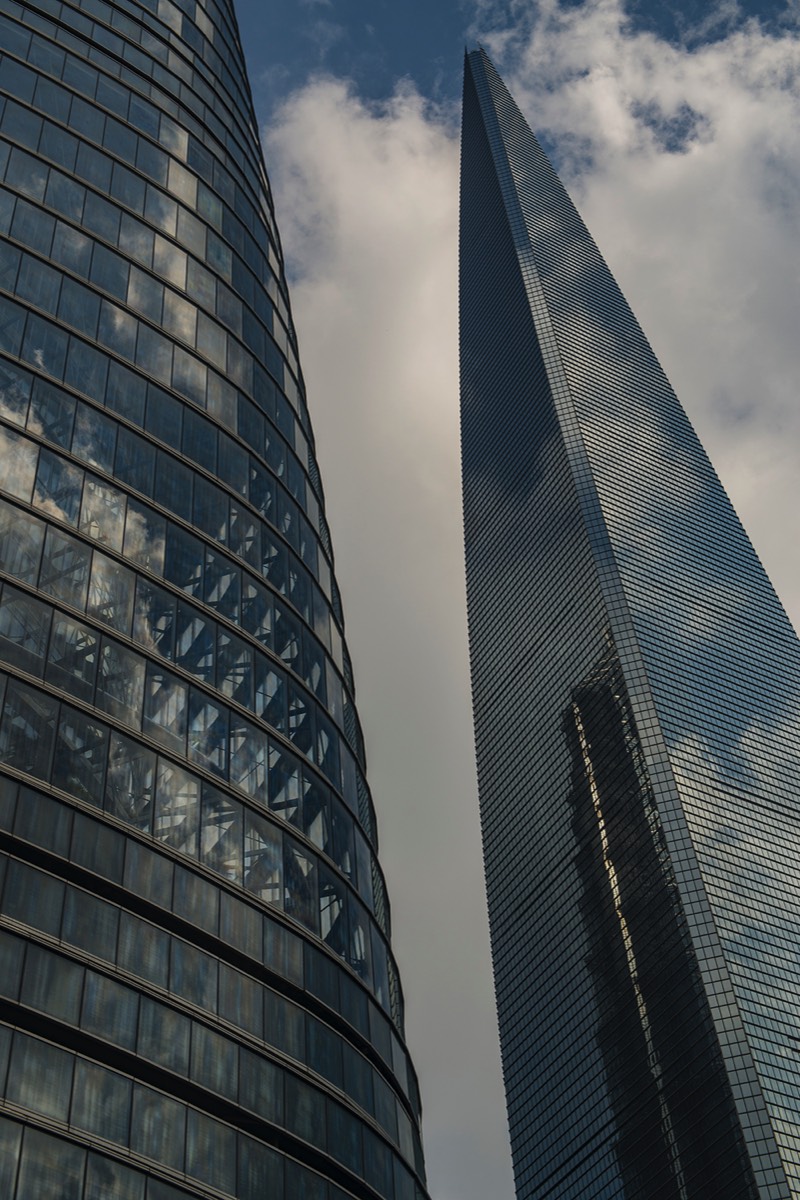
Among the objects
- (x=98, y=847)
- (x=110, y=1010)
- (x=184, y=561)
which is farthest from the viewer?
(x=184, y=561)

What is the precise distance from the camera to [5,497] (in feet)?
126

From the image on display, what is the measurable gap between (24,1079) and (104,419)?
805 inches

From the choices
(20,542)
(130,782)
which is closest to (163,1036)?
(130,782)

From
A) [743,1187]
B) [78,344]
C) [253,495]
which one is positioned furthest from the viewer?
[743,1187]

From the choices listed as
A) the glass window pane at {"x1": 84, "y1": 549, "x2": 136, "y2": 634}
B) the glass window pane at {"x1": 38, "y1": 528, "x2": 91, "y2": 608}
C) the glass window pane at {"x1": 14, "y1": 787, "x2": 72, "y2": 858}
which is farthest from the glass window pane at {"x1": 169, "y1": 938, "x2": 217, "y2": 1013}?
the glass window pane at {"x1": 38, "y1": 528, "x2": 91, "y2": 608}

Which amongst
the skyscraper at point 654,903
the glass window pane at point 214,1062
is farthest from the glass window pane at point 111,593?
the skyscraper at point 654,903

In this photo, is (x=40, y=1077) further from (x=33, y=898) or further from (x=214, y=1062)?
(x=214, y=1062)

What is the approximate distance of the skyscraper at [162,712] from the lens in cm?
3209

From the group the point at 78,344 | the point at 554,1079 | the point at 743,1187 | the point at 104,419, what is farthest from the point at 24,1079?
the point at 554,1079

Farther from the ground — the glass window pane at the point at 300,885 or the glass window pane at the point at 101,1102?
→ the glass window pane at the point at 300,885

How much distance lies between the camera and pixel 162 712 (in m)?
39.0

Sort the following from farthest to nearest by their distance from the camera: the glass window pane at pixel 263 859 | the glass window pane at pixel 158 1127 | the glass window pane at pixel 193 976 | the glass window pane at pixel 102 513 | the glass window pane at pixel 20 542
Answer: the glass window pane at pixel 102 513 → the glass window pane at pixel 263 859 → the glass window pane at pixel 20 542 → the glass window pane at pixel 193 976 → the glass window pane at pixel 158 1127

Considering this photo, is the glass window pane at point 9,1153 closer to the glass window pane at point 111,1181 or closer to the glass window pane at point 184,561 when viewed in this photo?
the glass window pane at point 111,1181

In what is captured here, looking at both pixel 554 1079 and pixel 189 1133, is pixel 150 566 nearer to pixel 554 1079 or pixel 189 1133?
pixel 189 1133
